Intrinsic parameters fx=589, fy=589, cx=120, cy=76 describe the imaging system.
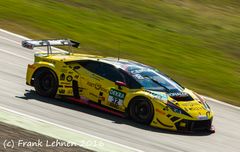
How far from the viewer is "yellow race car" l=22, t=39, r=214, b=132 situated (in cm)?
1367

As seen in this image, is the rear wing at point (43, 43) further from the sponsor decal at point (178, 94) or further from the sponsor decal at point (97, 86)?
the sponsor decal at point (178, 94)

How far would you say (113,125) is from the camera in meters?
13.5

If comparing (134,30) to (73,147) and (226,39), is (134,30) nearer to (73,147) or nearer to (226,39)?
(226,39)

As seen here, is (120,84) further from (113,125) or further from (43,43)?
(43,43)

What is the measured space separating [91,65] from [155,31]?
1374 cm

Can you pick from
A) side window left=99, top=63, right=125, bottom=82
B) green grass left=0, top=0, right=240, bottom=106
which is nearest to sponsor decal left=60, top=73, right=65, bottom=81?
side window left=99, top=63, right=125, bottom=82

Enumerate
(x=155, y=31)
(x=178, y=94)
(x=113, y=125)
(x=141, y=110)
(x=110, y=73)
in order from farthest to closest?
(x=155, y=31) < (x=110, y=73) < (x=178, y=94) < (x=141, y=110) < (x=113, y=125)

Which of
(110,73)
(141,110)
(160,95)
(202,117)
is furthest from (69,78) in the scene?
(202,117)

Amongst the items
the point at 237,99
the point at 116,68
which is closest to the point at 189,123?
the point at 116,68

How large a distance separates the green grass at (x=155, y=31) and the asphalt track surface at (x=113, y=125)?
487 centimetres

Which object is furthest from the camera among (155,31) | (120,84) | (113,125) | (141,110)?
(155,31)

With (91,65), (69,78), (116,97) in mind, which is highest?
(91,65)

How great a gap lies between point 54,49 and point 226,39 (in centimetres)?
1057

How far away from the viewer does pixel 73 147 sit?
442 inches
